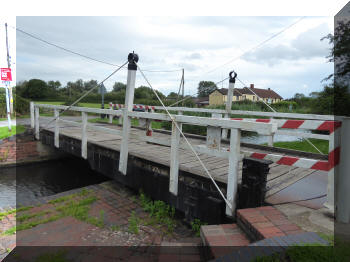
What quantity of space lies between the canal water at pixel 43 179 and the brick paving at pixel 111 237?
237cm

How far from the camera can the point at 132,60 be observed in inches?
168

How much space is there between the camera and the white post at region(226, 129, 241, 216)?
281 cm

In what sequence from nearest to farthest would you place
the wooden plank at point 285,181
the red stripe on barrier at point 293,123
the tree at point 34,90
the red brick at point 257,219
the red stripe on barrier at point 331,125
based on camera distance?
the red brick at point 257,219, the red stripe on barrier at point 331,125, the red stripe on barrier at point 293,123, the wooden plank at point 285,181, the tree at point 34,90

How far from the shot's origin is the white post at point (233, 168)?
9.21 feet

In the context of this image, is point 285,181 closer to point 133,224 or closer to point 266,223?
point 266,223

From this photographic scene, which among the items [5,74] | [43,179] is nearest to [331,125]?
[43,179]

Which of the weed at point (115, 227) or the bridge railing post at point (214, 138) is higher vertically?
the bridge railing post at point (214, 138)

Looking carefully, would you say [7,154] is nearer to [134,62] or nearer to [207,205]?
[134,62]

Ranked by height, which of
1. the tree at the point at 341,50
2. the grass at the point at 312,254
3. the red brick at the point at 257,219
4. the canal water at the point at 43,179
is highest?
the tree at the point at 341,50

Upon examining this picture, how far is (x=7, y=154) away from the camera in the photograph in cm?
827

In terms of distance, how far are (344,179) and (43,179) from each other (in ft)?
25.8

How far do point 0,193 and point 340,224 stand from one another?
7.15 m

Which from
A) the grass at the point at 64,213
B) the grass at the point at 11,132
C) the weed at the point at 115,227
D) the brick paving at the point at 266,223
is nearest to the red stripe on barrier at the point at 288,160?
the brick paving at the point at 266,223

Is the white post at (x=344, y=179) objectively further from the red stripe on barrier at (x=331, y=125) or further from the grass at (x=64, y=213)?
the grass at (x=64, y=213)
